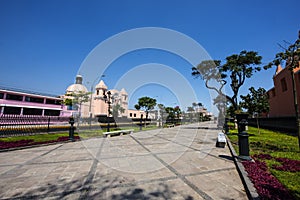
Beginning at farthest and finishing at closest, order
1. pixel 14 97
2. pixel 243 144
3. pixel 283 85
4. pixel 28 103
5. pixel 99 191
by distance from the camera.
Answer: pixel 28 103
pixel 14 97
pixel 283 85
pixel 243 144
pixel 99 191

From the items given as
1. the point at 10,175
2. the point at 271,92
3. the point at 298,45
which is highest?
the point at 271,92

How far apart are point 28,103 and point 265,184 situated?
40365 mm

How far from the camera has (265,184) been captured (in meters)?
2.98

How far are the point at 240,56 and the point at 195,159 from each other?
15362mm

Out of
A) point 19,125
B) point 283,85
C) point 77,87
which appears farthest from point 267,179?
point 77,87

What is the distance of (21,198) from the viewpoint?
2.55 meters

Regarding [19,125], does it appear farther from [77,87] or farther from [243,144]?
[77,87]

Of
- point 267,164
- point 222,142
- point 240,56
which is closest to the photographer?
point 267,164

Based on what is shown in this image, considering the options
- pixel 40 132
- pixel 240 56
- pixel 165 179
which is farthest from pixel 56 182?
pixel 240 56

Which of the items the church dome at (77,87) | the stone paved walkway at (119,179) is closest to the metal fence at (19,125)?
the stone paved walkway at (119,179)

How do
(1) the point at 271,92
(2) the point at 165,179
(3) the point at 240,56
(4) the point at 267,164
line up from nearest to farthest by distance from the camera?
1. (2) the point at 165,179
2. (4) the point at 267,164
3. (3) the point at 240,56
4. (1) the point at 271,92

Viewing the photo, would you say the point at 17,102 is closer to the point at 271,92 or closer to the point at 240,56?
the point at 240,56

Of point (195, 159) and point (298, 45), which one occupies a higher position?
point (298, 45)

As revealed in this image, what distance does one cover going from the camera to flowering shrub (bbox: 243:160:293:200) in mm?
2568
